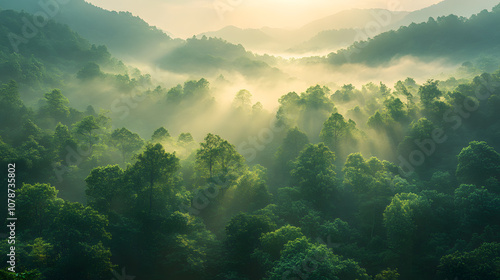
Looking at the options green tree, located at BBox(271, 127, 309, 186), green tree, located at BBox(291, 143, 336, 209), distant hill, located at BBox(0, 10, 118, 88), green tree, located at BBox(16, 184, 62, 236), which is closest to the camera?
green tree, located at BBox(16, 184, 62, 236)

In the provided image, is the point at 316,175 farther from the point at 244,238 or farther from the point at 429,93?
the point at 429,93

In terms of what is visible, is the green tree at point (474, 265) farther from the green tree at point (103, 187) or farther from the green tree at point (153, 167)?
the green tree at point (103, 187)

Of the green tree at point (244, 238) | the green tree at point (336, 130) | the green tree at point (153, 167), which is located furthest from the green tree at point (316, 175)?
the green tree at point (153, 167)

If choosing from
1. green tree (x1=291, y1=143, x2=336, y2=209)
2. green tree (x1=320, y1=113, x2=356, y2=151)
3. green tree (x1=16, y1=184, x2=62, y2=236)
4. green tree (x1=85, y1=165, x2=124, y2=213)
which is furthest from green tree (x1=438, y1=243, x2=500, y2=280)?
green tree (x1=16, y1=184, x2=62, y2=236)

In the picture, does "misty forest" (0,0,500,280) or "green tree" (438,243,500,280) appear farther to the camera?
"misty forest" (0,0,500,280)

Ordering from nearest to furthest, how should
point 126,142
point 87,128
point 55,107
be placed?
point 126,142 → point 87,128 → point 55,107

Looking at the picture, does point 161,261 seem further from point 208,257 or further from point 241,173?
point 241,173

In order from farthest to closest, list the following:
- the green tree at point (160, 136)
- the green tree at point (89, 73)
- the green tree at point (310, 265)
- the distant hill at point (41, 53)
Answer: the green tree at point (89, 73), the distant hill at point (41, 53), the green tree at point (160, 136), the green tree at point (310, 265)

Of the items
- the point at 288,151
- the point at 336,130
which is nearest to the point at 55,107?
the point at 288,151

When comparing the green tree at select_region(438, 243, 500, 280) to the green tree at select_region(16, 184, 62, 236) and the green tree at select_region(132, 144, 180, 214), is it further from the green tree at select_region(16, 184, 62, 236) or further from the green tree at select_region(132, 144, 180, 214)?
the green tree at select_region(16, 184, 62, 236)

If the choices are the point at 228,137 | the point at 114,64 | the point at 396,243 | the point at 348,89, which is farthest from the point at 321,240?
the point at 114,64

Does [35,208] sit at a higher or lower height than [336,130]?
lower
